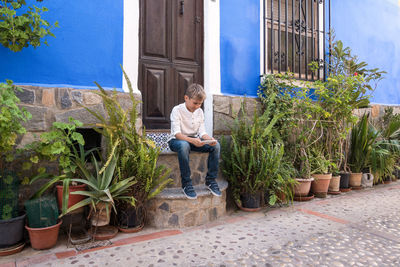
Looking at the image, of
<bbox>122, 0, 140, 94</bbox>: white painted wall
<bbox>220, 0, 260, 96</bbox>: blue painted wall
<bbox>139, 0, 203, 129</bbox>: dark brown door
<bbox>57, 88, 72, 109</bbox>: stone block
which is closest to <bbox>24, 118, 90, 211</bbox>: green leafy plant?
<bbox>57, 88, 72, 109</bbox>: stone block

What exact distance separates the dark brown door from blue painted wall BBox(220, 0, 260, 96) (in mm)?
349

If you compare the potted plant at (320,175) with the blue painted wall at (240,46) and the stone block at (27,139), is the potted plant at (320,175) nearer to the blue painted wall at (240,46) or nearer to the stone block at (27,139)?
the blue painted wall at (240,46)

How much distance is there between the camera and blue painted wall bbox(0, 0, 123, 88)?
9.08 ft

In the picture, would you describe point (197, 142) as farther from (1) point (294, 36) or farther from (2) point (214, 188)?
(1) point (294, 36)

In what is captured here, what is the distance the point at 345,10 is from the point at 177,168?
173 inches

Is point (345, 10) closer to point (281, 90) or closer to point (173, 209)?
point (281, 90)

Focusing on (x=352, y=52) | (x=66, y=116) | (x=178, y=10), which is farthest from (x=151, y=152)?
(x=352, y=52)

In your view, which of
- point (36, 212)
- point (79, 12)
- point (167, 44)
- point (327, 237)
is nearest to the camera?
point (36, 212)

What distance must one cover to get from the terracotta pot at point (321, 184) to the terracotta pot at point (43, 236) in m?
3.28

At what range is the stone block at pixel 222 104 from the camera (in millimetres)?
3832

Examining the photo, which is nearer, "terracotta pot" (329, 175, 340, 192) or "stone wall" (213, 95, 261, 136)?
"stone wall" (213, 95, 261, 136)

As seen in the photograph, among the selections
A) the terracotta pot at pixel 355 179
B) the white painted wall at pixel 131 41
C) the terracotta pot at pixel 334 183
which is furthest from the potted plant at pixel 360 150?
the white painted wall at pixel 131 41

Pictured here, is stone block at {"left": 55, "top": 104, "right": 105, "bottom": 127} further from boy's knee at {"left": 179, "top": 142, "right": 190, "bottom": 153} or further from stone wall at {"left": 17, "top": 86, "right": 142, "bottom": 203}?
boy's knee at {"left": 179, "top": 142, "right": 190, "bottom": 153}

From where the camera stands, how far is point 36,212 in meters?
2.36
